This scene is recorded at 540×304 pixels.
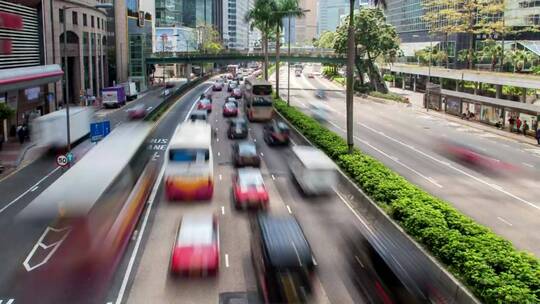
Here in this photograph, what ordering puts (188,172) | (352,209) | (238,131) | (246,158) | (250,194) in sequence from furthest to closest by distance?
(238,131), (246,158), (188,172), (352,209), (250,194)

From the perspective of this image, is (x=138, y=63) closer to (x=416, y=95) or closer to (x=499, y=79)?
(x=416, y=95)

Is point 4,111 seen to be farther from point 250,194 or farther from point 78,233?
point 78,233

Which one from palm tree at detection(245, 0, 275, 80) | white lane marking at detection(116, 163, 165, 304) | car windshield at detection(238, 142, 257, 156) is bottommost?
white lane marking at detection(116, 163, 165, 304)

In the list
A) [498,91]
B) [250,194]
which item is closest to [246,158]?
[250,194]

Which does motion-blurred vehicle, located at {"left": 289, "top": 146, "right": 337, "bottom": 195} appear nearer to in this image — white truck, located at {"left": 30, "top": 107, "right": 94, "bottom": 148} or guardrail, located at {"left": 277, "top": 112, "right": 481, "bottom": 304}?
guardrail, located at {"left": 277, "top": 112, "right": 481, "bottom": 304}

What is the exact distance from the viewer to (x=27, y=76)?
49.7m

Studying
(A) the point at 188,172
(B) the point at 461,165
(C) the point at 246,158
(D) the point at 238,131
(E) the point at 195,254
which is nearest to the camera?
(E) the point at 195,254

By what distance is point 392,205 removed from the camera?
83.5 ft

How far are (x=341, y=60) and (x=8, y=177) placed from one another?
281 feet

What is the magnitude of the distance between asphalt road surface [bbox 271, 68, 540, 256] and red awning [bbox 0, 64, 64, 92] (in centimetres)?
2809

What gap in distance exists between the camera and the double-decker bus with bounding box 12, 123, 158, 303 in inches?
758

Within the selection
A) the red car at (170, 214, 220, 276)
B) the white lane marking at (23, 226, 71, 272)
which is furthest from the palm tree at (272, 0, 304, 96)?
the red car at (170, 214, 220, 276)

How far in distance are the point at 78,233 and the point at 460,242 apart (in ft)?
43.7

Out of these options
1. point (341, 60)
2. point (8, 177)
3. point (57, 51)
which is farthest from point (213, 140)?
point (341, 60)
